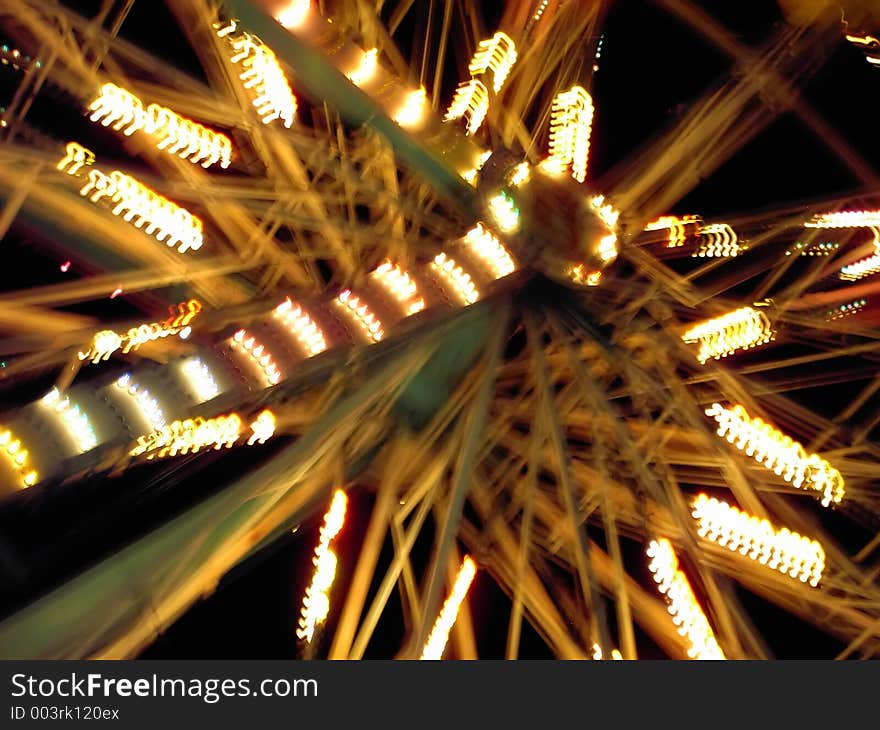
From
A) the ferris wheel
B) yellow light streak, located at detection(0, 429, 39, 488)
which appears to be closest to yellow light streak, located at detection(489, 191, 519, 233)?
the ferris wheel

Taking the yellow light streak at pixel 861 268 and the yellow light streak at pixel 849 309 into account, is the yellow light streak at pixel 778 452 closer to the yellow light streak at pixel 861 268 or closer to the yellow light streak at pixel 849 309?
the yellow light streak at pixel 849 309

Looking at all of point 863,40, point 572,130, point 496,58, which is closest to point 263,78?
point 496,58

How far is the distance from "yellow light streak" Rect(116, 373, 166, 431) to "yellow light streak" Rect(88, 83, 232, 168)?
0.85 meters

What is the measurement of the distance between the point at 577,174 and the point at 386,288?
4.19ft

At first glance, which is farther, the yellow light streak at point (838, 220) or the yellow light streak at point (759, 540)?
the yellow light streak at point (838, 220)

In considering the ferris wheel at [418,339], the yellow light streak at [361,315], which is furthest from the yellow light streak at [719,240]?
the yellow light streak at [361,315]

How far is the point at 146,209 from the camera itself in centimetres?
378

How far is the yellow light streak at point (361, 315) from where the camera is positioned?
3.94m

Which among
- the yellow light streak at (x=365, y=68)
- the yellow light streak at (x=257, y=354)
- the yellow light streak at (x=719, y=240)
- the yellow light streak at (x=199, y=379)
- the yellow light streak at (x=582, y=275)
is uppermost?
the yellow light streak at (x=365, y=68)

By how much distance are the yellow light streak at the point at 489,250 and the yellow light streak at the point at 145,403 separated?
4.68 ft

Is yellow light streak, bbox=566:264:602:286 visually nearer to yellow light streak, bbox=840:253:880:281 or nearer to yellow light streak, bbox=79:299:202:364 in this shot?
yellow light streak, bbox=840:253:880:281

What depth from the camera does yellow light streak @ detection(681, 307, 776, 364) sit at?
16.0 feet

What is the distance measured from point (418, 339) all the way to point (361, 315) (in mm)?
313

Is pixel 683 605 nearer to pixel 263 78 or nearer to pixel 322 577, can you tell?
pixel 322 577
